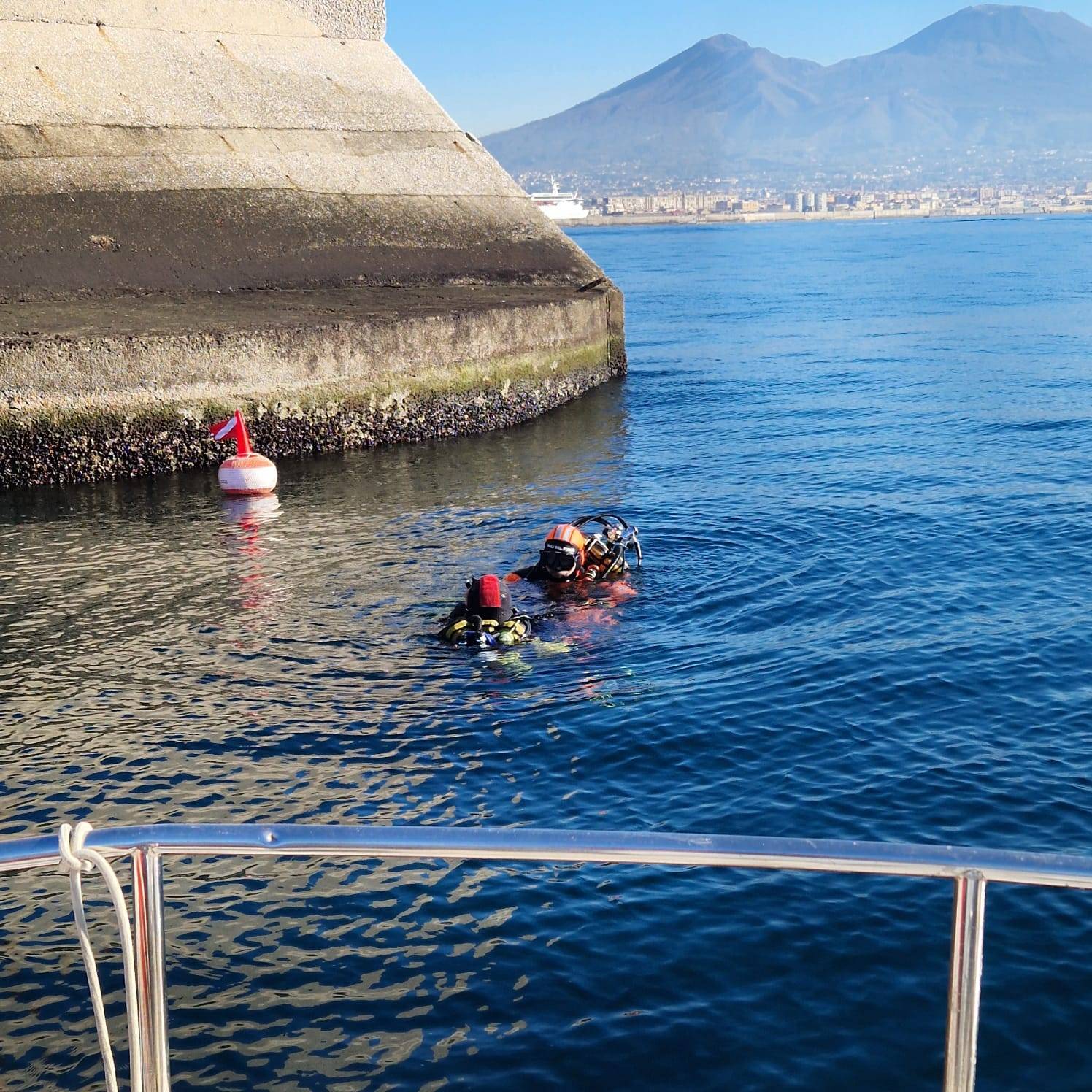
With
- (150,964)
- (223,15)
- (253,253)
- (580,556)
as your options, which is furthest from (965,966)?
(223,15)

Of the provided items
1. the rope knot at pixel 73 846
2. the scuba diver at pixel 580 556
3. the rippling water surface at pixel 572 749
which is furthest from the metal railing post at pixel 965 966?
the scuba diver at pixel 580 556

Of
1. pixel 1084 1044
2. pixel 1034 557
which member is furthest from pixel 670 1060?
pixel 1034 557

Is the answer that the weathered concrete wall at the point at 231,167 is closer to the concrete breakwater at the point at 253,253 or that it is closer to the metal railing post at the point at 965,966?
the concrete breakwater at the point at 253,253

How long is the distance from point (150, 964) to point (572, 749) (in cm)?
681

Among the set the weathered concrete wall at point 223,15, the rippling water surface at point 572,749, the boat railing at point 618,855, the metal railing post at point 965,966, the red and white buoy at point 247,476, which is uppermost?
the weathered concrete wall at point 223,15

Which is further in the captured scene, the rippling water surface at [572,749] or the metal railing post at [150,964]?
the rippling water surface at [572,749]

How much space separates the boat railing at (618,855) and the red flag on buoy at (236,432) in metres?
17.4

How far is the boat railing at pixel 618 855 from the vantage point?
3.19 meters

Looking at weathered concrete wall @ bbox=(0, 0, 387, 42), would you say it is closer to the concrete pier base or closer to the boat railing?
the concrete pier base

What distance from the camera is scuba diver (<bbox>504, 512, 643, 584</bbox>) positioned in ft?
45.7

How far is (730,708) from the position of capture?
36.2 ft

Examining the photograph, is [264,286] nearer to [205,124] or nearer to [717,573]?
[205,124]

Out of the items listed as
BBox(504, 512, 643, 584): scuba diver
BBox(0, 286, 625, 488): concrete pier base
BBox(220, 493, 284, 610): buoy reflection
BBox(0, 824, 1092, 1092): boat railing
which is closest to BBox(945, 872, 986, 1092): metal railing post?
BBox(0, 824, 1092, 1092): boat railing

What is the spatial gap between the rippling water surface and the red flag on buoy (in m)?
0.84
